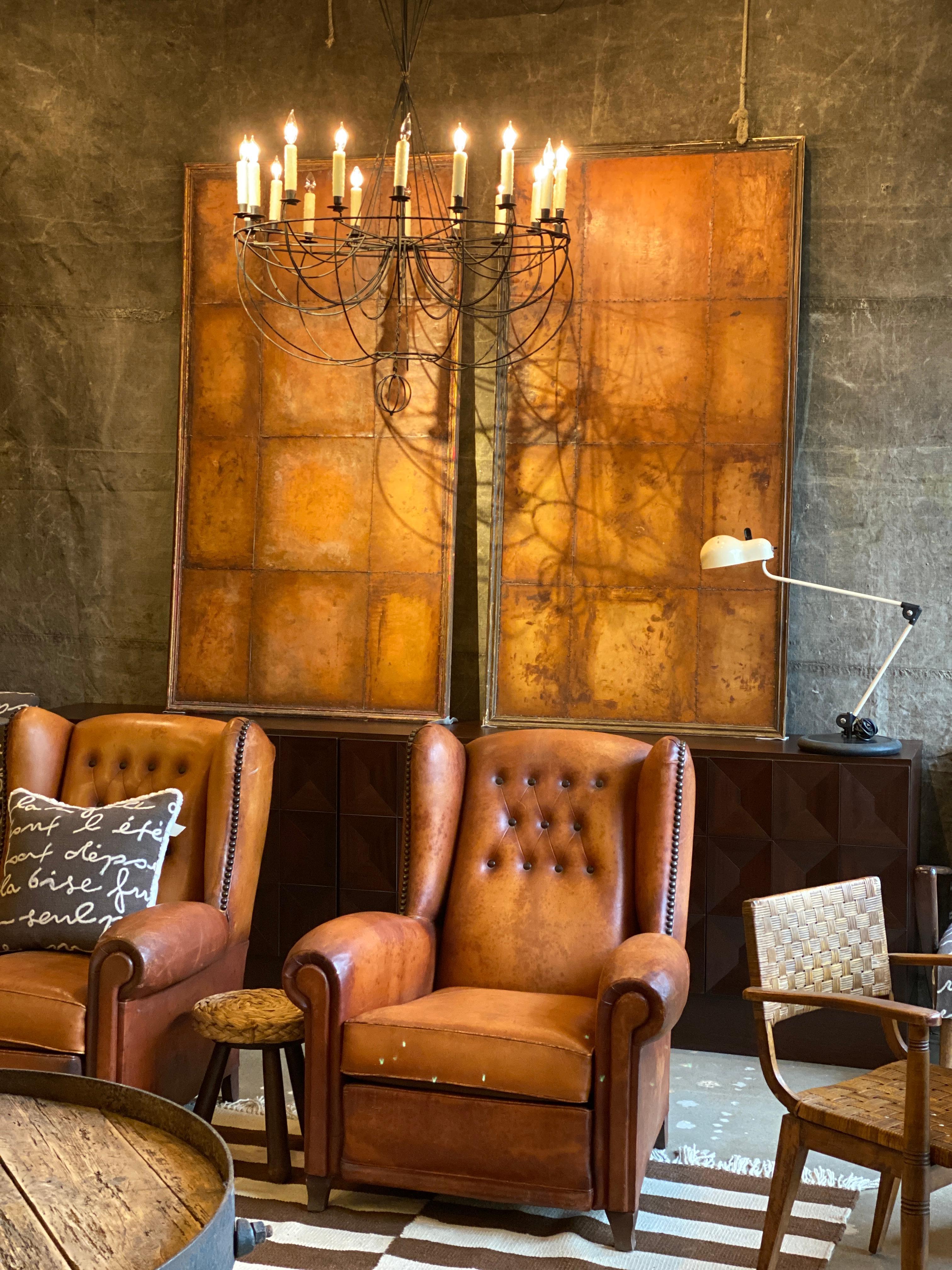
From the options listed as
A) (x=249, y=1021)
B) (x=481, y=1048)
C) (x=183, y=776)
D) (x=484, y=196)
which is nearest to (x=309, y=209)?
(x=484, y=196)

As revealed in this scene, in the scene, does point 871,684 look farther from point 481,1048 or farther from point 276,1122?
point 276,1122

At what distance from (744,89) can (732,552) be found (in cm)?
185

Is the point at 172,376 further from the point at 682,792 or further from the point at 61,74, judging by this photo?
the point at 682,792

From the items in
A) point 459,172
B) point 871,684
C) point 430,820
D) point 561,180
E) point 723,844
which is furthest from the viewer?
point 871,684

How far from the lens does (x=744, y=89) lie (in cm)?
476

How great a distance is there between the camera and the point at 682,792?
3445mm

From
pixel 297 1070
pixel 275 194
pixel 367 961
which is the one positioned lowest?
pixel 297 1070

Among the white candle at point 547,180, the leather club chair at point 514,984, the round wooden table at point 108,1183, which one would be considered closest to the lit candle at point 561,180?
the white candle at point 547,180

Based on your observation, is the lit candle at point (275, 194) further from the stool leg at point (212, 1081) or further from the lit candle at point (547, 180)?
the stool leg at point (212, 1081)

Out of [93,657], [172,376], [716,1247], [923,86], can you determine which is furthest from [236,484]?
[716,1247]

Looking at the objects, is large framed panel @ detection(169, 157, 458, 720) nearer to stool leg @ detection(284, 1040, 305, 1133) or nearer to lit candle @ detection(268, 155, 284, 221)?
lit candle @ detection(268, 155, 284, 221)

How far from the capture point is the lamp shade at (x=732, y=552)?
13.9 feet

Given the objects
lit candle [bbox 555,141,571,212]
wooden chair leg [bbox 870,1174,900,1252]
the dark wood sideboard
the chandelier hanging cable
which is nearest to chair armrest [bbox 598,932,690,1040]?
wooden chair leg [bbox 870,1174,900,1252]

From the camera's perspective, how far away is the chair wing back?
108 inches
